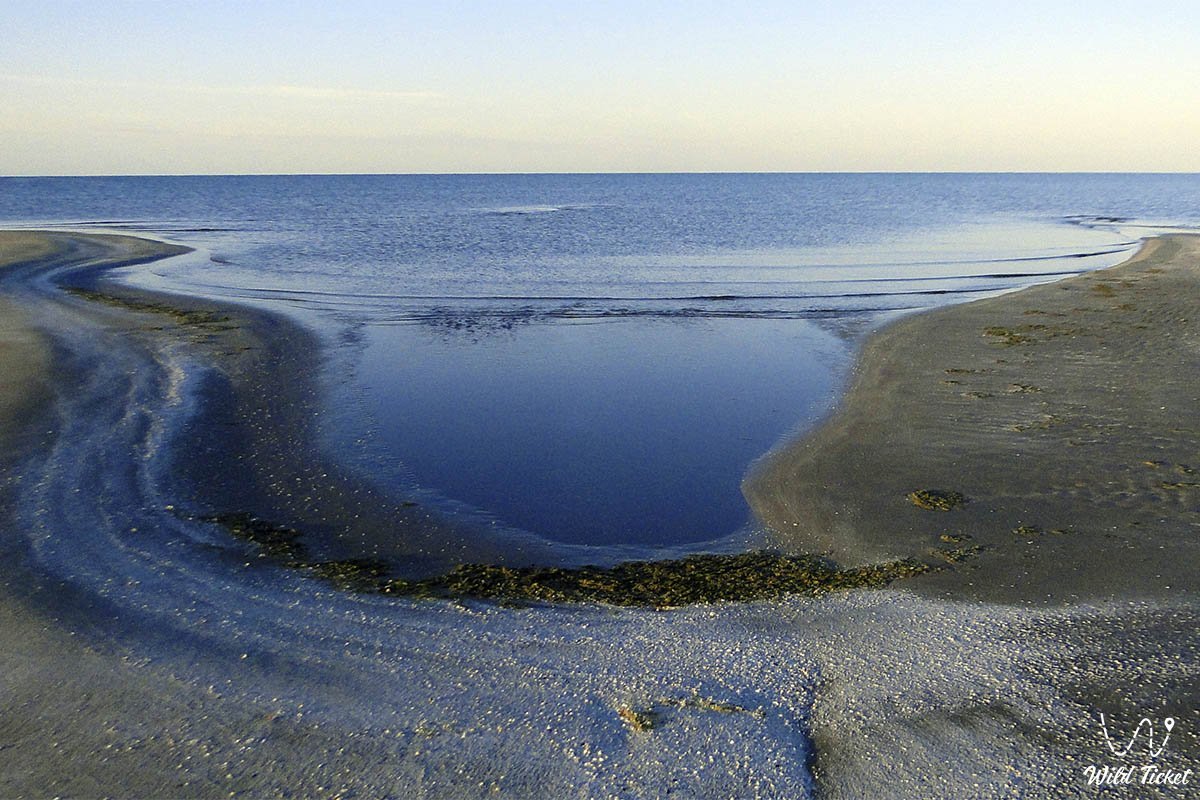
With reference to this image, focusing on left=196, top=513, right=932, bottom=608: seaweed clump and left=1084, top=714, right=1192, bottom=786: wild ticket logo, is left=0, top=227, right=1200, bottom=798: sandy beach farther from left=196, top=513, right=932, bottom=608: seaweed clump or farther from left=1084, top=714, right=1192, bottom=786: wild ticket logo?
left=196, top=513, right=932, bottom=608: seaweed clump

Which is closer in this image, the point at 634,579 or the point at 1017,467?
the point at 634,579

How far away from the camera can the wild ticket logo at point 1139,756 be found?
5.54m

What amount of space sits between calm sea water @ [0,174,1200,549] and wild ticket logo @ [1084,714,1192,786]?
13.5ft

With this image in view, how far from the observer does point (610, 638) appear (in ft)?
23.7

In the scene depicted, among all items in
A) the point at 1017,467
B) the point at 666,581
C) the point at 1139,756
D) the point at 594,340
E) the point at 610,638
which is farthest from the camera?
the point at 594,340

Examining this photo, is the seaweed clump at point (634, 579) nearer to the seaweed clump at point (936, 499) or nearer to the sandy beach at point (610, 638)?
the sandy beach at point (610, 638)

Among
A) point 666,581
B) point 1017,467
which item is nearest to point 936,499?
point 1017,467

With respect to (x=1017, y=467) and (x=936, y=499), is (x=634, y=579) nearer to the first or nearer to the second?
(x=936, y=499)

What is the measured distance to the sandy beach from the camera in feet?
18.8

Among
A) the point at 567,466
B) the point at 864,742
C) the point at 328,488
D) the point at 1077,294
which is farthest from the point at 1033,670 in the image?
the point at 1077,294

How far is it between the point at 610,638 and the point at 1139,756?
12.0 feet

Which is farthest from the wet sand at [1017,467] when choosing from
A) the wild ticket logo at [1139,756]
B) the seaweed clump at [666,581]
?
the wild ticket logo at [1139,756]

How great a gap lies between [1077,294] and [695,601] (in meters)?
22.0

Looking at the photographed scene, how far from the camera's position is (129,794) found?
5430 mm
